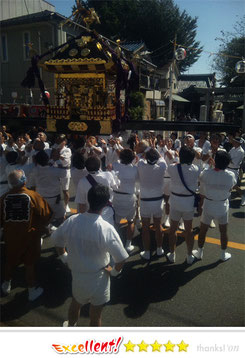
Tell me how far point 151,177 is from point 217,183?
0.95 m

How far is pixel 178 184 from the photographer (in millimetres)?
3910

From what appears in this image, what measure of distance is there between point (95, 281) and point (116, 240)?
16.3 inches

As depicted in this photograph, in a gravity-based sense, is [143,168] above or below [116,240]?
above

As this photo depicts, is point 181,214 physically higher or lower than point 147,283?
higher

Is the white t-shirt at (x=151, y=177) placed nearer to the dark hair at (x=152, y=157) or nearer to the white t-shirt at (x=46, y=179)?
the dark hair at (x=152, y=157)

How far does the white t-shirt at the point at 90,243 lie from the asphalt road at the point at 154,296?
1.06 metres

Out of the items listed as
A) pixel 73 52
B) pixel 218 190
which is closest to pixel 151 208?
pixel 218 190

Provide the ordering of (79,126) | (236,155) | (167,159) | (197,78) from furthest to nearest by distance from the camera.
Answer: (197,78), (236,155), (167,159), (79,126)

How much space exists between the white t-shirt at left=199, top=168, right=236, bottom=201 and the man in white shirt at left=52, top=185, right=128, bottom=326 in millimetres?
2130

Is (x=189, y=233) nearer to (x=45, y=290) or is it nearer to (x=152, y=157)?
(x=152, y=157)

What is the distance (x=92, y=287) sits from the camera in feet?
7.52

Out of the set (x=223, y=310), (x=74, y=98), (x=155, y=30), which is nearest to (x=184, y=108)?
(x=155, y=30)
